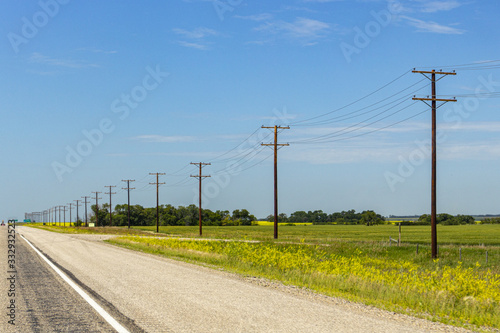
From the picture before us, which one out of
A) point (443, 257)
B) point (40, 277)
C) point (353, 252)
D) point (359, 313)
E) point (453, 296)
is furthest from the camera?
point (353, 252)

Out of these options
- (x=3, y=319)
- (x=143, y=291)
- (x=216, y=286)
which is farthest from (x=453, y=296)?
(x=3, y=319)

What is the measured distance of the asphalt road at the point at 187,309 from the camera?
332 inches

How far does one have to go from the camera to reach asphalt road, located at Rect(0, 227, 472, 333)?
27.7ft

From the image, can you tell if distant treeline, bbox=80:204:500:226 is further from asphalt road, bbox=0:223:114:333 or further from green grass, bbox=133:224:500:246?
asphalt road, bbox=0:223:114:333

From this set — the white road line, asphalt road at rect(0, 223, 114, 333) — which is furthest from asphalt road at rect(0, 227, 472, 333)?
the white road line

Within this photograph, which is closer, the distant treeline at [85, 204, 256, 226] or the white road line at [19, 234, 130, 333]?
the white road line at [19, 234, 130, 333]

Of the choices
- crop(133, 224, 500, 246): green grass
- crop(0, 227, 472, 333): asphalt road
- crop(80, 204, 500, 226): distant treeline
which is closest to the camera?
crop(0, 227, 472, 333): asphalt road

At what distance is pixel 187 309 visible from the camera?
9969 mm

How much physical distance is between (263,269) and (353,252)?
66.6ft

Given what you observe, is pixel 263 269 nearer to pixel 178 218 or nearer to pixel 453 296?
pixel 453 296

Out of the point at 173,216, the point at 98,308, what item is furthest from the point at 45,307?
the point at 173,216

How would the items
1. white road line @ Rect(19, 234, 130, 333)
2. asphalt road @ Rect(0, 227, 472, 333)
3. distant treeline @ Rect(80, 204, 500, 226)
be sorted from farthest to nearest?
distant treeline @ Rect(80, 204, 500, 226) → asphalt road @ Rect(0, 227, 472, 333) → white road line @ Rect(19, 234, 130, 333)

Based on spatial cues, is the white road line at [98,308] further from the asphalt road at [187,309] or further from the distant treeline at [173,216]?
the distant treeline at [173,216]

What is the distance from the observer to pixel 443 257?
36094 millimetres
